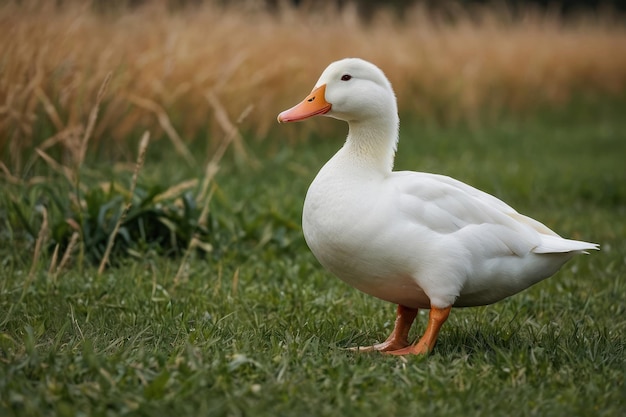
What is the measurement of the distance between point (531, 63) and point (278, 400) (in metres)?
12.6

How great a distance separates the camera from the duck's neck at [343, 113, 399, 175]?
3784 millimetres

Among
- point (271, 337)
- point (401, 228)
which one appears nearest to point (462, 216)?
point (401, 228)

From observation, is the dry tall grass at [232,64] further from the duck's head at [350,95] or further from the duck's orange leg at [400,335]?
the duck's orange leg at [400,335]

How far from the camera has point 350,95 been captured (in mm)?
3736

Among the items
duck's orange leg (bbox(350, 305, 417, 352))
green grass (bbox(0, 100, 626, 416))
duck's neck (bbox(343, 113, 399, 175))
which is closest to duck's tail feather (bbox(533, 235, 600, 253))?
green grass (bbox(0, 100, 626, 416))

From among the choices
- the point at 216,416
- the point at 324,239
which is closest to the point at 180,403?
the point at 216,416

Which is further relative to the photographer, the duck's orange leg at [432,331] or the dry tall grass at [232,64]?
the dry tall grass at [232,64]

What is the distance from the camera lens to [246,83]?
7828mm

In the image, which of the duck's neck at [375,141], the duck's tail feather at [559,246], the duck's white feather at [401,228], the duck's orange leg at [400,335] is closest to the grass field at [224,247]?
the duck's orange leg at [400,335]

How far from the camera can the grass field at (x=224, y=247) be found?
2.98m

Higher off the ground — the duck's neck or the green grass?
the duck's neck

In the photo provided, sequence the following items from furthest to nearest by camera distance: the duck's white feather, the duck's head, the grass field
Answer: the duck's head → the duck's white feather → the grass field

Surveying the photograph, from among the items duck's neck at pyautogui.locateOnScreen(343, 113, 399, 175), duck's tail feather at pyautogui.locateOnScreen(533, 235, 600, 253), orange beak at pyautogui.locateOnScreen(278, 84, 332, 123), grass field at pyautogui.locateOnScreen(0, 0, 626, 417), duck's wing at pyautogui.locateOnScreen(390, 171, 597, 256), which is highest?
orange beak at pyautogui.locateOnScreen(278, 84, 332, 123)

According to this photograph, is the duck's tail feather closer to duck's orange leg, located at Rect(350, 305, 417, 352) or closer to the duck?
the duck
